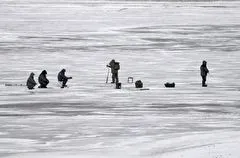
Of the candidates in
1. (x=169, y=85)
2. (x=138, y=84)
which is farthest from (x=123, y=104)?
(x=169, y=85)

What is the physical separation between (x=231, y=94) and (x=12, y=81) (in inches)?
367

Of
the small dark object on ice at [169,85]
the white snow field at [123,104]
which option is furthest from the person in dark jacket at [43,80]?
the small dark object on ice at [169,85]

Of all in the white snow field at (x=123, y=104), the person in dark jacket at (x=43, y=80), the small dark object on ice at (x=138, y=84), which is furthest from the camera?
the person in dark jacket at (x=43, y=80)

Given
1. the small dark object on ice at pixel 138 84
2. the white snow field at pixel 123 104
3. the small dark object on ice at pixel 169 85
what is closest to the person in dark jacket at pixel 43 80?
the white snow field at pixel 123 104

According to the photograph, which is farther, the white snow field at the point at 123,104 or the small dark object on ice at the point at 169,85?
the small dark object on ice at the point at 169,85

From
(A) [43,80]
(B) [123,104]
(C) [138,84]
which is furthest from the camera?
(A) [43,80]

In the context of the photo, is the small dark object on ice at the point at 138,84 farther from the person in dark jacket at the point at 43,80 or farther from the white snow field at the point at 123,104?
the person in dark jacket at the point at 43,80

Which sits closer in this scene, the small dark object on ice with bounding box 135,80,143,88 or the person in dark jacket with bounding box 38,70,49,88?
the small dark object on ice with bounding box 135,80,143,88

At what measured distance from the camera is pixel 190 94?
25953 mm

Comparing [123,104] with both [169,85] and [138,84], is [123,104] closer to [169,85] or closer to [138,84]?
[138,84]

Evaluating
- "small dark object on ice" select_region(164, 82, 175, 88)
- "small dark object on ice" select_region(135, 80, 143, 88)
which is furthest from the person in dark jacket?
"small dark object on ice" select_region(164, 82, 175, 88)

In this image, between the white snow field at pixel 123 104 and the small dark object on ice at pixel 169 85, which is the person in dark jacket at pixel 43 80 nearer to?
the white snow field at pixel 123 104

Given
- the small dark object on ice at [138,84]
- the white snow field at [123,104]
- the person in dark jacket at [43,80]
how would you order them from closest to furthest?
the white snow field at [123,104], the small dark object on ice at [138,84], the person in dark jacket at [43,80]

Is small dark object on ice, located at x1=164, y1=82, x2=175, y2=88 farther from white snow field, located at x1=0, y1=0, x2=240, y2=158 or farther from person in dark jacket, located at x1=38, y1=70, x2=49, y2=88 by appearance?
person in dark jacket, located at x1=38, y1=70, x2=49, y2=88
